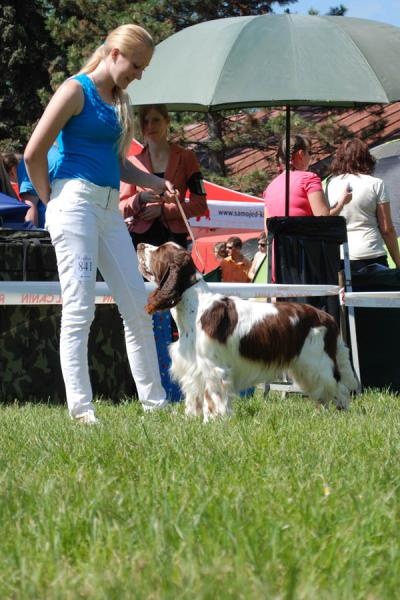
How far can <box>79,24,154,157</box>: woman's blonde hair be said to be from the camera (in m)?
5.32

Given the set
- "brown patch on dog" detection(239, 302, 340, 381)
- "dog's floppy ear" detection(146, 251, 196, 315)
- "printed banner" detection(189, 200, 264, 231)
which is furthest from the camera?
"printed banner" detection(189, 200, 264, 231)

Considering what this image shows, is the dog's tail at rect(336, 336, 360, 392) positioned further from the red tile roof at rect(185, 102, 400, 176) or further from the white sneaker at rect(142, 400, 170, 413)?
the red tile roof at rect(185, 102, 400, 176)

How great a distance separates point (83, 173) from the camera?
5.31m

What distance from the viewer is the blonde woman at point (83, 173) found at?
5.24 metres

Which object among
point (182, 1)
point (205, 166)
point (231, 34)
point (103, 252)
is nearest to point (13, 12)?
point (182, 1)

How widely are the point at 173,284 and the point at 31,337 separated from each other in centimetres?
146

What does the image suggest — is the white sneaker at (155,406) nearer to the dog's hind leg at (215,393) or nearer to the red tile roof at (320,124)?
the dog's hind leg at (215,393)

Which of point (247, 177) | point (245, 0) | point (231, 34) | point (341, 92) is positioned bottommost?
point (247, 177)

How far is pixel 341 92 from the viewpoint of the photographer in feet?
23.3

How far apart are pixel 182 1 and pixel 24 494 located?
797 inches

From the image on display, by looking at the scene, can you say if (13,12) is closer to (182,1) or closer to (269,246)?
(182,1)

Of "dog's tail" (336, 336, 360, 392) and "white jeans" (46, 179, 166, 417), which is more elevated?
"white jeans" (46, 179, 166, 417)

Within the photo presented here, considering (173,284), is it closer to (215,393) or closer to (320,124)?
(215,393)

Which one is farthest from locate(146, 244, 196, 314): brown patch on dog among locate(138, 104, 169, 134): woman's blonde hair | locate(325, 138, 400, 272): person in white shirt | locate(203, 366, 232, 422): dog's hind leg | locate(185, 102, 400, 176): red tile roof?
locate(185, 102, 400, 176): red tile roof
